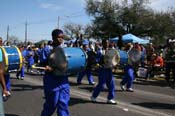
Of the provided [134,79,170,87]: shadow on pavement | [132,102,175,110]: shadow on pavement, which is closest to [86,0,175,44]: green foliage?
[134,79,170,87]: shadow on pavement

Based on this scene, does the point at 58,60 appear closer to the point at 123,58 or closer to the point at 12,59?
the point at 12,59

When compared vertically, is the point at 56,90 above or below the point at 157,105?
above

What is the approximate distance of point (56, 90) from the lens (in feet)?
24.3

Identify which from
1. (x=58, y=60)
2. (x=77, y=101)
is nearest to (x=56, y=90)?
(x=58, y=60)

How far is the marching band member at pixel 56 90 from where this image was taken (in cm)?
744

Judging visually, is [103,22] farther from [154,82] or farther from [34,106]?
[34,106]

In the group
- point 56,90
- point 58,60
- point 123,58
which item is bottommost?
point 56,90

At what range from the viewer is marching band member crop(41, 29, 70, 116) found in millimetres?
7438

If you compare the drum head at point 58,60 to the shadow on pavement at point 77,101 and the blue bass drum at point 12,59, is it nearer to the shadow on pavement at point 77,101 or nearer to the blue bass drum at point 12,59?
the blue bass drum at point 12,59

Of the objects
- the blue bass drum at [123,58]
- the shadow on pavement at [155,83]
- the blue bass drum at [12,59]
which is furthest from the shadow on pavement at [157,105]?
the shadow on pavement at [155,83]

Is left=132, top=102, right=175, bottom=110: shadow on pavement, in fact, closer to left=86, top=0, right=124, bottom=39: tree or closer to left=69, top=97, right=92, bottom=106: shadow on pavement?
left=69, top=97, right=92, bottom=106: shadow on pavement

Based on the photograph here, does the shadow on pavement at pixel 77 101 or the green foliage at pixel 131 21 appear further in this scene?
the green foliage at pixel 131 21

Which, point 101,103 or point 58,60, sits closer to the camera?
point 58,60

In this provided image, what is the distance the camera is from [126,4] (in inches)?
2071
